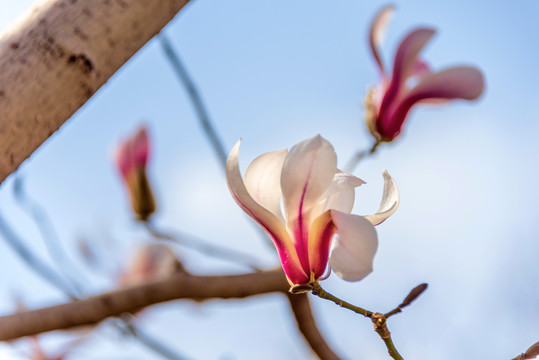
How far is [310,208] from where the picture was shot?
424 millimetres

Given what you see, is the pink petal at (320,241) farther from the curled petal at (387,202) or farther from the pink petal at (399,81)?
the pink petal at (399,81)

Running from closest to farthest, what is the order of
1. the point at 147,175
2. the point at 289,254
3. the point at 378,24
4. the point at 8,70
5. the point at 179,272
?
the point at 8,70 → the point at 289,254 → the point at 378,24 → the point at 179,272 → the point at 147,175

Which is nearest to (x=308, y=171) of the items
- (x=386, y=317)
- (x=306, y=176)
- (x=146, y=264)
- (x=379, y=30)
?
(x=306, y=176)

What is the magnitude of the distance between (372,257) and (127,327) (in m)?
0.76

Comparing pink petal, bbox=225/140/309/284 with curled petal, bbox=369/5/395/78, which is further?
curled petal, bbox=369/5/395/78

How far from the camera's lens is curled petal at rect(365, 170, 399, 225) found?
384 mm

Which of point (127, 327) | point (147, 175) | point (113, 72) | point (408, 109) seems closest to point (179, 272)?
point (127, 327)

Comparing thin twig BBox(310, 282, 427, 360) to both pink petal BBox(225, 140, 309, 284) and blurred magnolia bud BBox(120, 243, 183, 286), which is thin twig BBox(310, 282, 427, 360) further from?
blurred magnolia bud BBox(120, 243, 183, 286)

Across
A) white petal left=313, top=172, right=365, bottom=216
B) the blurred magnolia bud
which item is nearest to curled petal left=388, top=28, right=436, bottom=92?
white petal left=313, top=172, right=365, bottom=216

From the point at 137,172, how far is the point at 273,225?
78 cm

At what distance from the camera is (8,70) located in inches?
12.8

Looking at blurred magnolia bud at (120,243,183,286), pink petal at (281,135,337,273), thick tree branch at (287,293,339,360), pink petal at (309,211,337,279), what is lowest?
thick tree branch at (287,293,339,360)

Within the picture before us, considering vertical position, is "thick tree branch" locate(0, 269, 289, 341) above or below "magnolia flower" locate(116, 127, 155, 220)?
below

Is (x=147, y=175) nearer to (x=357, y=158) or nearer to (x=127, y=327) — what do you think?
(x=127, y=327)
